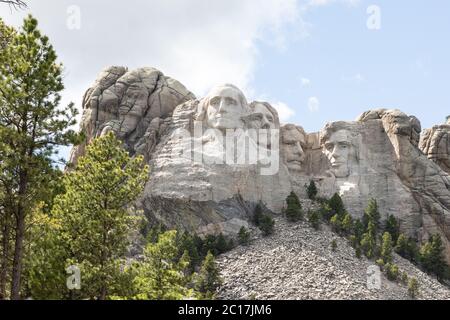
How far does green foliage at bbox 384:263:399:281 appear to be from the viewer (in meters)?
50.7

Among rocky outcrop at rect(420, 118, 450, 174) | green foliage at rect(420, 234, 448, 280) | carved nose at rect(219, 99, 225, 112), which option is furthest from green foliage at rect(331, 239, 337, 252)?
rocky outcrop at rect(420, 118, 450, 174)

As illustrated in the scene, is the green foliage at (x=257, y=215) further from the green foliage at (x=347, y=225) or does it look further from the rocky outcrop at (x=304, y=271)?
the green foliage at (x=347, y=225)

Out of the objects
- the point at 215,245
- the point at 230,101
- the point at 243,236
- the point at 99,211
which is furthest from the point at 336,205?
the point at 99,211

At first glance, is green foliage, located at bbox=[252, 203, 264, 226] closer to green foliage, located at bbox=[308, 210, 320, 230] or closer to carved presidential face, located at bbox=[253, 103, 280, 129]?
green foliage, located at bbox=[308, 210, 320, 230]

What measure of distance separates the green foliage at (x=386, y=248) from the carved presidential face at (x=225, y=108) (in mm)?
12168

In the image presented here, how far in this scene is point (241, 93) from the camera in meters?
59.4

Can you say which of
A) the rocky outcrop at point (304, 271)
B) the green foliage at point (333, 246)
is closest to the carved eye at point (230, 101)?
the rocky outcrop at point (304, 271)

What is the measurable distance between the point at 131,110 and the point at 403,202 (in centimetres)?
2003

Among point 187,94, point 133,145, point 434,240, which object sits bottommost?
point 434,240

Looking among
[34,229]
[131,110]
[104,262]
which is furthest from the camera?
[131,110]

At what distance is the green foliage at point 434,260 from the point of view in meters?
55.6

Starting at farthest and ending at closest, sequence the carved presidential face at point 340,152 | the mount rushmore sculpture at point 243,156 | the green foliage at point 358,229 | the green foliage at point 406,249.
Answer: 1. the carved presidential face at point 340,152
2. the green foliage at point 406,249
3. the mount rushmore sculpture at point 243,156
4. the green foliage at point 358,229

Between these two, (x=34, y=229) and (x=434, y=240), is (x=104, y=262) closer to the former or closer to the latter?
(x=34, y=229)
